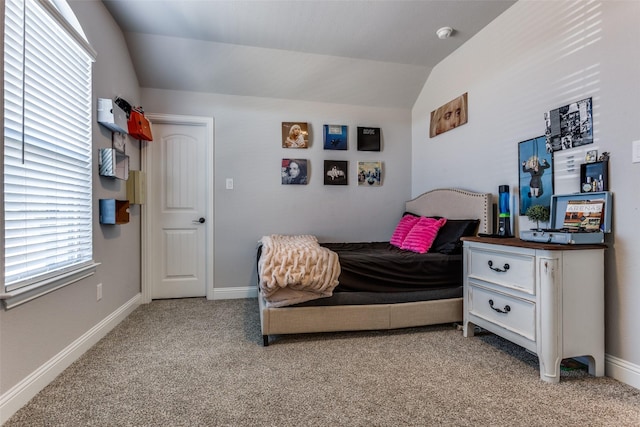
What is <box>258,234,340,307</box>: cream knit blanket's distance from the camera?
200 cm

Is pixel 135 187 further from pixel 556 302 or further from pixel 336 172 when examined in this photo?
pixel 556 302

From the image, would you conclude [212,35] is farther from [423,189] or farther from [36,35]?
[423,189]

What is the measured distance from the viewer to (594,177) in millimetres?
1755

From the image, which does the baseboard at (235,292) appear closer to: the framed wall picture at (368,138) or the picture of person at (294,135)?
the picture of person at (294,135)

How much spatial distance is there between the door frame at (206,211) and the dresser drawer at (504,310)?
101 inches

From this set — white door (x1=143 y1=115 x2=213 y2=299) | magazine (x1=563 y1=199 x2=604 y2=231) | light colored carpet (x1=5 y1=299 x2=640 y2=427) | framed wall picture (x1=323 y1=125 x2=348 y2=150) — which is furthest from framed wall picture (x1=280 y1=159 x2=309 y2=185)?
magazine (x1=563 y1=199 x2=604 y2=231)

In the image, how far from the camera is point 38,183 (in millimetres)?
1611

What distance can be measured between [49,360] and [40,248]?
628 millimetres

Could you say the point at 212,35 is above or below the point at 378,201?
above

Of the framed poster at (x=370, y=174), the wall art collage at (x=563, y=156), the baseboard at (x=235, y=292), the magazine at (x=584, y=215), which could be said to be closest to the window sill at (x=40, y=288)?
the baseboard at (x=235, y=292)

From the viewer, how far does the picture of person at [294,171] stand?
341 cm

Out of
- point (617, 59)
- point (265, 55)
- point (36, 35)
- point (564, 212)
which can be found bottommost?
point (564, 212)

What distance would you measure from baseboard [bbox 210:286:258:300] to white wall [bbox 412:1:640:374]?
95.8 inches

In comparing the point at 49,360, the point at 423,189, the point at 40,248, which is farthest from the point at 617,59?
the point at 49,360
